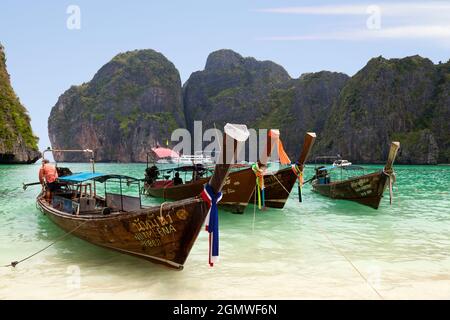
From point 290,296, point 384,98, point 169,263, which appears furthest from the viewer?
point 384,98

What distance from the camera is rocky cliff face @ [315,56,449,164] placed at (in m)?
114

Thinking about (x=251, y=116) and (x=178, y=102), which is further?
(x=178, y=102)

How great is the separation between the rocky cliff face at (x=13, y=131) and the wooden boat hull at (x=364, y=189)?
66677 mm

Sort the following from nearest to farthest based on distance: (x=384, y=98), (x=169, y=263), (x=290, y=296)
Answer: (x=290, y=296) < (x=169, y=263) < (x=384, y=98)

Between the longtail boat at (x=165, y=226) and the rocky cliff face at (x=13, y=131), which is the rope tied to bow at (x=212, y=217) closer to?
the longtail boat at (x=165, y=226)

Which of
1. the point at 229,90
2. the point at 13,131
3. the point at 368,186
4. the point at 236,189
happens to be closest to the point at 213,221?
the point at 236,189

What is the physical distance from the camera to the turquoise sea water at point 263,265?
7.05m

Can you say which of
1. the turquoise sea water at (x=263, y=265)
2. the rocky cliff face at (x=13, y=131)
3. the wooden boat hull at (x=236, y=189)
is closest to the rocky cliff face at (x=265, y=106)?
the rocky cliff face at (x=13, y=131)

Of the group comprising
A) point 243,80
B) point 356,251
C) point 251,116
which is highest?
point 243,80

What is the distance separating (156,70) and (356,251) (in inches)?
7056

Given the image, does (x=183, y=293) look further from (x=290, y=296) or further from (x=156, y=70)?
(x=156, y=70)

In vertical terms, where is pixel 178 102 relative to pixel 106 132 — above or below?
above

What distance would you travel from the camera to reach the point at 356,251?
10055 mm
